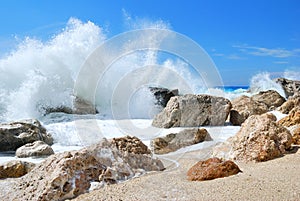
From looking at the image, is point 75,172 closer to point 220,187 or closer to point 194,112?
point 220,187

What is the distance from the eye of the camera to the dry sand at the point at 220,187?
2514 mm

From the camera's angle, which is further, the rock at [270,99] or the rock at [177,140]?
the rock at [270,99]

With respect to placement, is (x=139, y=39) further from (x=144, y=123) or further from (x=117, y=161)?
(x=117, y=161)

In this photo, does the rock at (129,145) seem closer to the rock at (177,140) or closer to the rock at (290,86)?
the rock at (177,140)

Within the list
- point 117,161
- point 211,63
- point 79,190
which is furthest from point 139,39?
point 79,190

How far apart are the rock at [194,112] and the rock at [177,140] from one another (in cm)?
192

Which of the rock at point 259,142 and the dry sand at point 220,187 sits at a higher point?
the rock at point 259,142

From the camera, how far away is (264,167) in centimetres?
337

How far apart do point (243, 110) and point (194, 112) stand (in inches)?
63.1

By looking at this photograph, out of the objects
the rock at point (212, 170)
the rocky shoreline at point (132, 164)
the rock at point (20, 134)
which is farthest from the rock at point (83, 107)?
the rock at point (212, 170)

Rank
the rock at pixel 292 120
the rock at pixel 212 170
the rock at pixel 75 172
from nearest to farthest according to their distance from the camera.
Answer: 1. the rock at pixel 75 172
2. the rock at pixel 212 170
3. the rock at pixel 292 120

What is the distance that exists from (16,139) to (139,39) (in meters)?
3.95

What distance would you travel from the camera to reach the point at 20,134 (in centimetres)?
631

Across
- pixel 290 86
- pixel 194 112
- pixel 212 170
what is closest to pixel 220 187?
pixel 212 170
